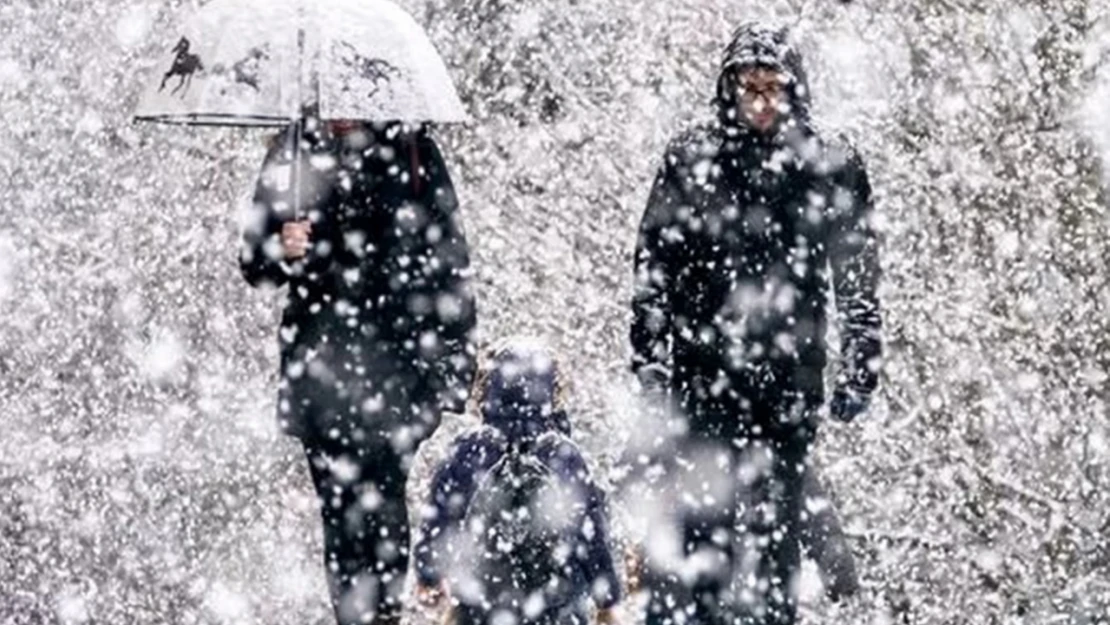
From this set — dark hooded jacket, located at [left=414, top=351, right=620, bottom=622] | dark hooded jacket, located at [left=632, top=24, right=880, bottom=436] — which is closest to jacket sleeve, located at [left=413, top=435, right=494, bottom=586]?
dark hooded jacket, located at [left=414, top=351, right=620, bottom=622]

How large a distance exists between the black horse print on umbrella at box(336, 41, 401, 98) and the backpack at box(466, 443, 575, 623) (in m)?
1.12

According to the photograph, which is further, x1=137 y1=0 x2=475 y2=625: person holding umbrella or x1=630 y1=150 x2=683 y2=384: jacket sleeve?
x1=630 y1=150 x2=683 y2=384: jacket sleeve

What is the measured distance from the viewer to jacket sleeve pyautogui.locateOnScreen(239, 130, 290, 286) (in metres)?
5.56

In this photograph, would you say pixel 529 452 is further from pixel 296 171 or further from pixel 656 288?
pixel 296 171

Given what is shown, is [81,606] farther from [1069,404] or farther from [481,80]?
[1069,404]

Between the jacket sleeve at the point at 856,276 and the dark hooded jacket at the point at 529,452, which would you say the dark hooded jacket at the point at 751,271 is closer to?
the jacket sleeve at the point at 856,276

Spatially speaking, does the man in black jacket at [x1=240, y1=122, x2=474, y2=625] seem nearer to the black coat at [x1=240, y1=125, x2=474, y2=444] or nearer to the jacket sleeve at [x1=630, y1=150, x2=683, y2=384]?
the black coat at [x1=240, y1=125, x2=474, y2=444]

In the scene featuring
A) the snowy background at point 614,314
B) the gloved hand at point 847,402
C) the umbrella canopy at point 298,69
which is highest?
the umbrella canopy at point 298,69

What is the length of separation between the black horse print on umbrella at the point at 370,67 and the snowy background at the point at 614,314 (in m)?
2.49

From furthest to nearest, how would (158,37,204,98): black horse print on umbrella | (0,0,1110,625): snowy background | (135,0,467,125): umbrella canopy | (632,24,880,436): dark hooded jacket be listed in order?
(0,0,1110,625): snowy background
(632,24,880,436): dark hooded jacket
(158,37,204,98): black horse print on umbrella
(135,0,467,125): umbrella canopy

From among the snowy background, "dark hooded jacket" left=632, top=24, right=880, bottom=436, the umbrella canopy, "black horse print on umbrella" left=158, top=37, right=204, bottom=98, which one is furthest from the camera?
the snowy background

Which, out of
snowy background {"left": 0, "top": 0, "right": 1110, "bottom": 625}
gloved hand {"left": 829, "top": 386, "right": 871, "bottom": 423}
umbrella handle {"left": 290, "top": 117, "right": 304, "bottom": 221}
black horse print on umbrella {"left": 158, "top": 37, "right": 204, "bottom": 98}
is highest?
black horse print on umbrella {"left": 158, "top": 37, "right": 204, "bottom": 98}

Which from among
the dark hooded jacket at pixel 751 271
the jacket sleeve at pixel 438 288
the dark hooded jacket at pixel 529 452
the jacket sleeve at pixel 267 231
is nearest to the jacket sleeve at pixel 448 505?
the dark hooded jacket at pixel 529 452

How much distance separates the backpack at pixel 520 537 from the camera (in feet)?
18.1
